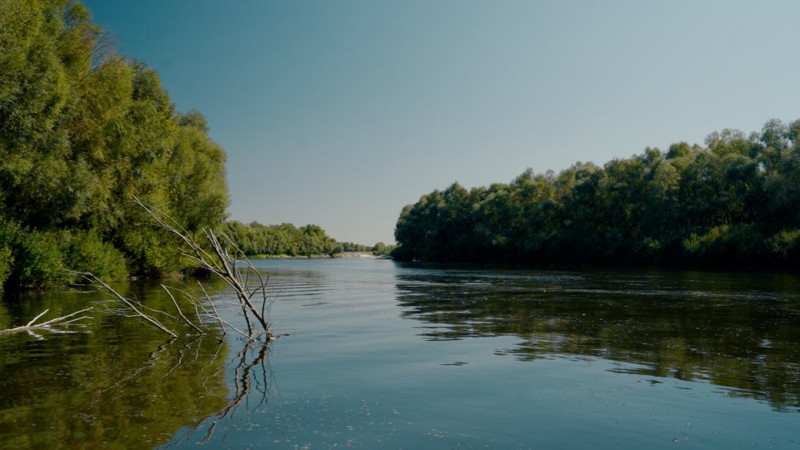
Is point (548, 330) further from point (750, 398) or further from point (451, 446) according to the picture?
point (451, 446)

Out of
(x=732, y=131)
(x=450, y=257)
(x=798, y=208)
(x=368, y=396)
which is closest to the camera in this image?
(x=368, y=396)

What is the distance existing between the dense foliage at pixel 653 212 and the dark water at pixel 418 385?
56323 mm

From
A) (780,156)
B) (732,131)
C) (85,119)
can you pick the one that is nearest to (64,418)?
(85,119)

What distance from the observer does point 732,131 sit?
8906cm

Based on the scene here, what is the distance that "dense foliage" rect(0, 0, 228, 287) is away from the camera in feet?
98.6

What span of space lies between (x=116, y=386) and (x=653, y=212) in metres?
85.7

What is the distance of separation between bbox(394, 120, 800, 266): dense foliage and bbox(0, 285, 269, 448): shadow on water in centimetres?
6786

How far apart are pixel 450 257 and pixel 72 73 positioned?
104 meters

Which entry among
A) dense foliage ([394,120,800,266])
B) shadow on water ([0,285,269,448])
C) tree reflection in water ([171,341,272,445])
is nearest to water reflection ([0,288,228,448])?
shadow on water ([0,285,269,448])

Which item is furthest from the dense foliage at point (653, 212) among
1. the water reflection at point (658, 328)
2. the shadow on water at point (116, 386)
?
the shadow on water at point (116, 386)

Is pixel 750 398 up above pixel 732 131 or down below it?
below

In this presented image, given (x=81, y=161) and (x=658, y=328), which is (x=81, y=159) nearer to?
(x=81, y=161)

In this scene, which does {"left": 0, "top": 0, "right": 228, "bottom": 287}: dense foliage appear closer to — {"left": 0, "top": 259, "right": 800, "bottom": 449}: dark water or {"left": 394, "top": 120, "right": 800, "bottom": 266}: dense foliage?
{"left": 0, "top": 259, "right": 800, "bottom": 449}: dark water

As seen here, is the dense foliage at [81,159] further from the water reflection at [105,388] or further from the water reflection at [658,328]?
the water reflection at [658,328]
